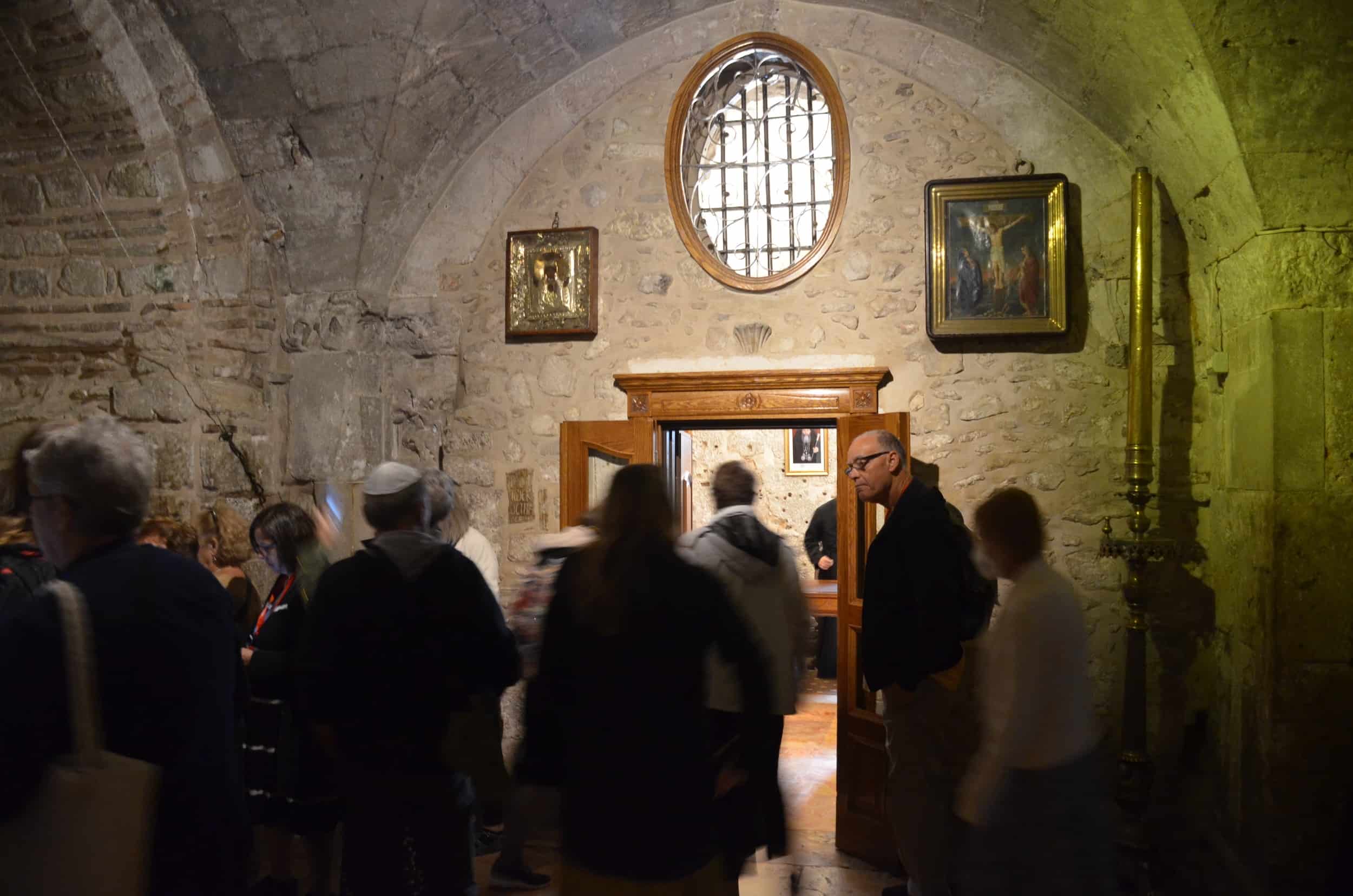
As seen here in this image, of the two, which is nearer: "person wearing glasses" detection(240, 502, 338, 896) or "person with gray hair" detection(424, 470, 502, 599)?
"person wearing glasses" detection(240, 502, 338, 896)

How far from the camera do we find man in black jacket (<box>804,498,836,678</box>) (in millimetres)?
7215

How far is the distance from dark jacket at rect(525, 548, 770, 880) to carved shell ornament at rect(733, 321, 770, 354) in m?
3.04

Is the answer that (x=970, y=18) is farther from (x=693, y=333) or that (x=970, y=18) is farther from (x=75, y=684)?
(x=75, y=684)

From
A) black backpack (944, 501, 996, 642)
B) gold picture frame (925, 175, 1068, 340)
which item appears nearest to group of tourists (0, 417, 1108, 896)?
black backpack (944, 501, 996, 642)

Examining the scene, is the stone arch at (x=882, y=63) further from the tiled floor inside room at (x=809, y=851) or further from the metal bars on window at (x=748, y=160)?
the tiled floor inside room at (x=809, y=851)

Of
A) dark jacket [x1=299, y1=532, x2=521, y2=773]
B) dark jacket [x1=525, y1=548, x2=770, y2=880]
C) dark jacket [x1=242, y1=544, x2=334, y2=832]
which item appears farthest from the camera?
dark jacket [x1=242, y1=544, x2=334, y2=832]

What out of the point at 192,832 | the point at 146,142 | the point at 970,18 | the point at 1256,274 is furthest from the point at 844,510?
the point at 146,142

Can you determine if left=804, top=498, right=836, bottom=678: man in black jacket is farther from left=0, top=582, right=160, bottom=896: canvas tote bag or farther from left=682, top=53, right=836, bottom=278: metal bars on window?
left=0, top=582, right=160, bottom=896: canvas tote bag

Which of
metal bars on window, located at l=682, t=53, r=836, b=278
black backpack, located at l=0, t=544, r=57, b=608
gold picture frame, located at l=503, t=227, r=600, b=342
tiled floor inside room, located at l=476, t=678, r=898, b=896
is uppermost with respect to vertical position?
metal bars on window, located at l=682, t=53, r=836, b=278

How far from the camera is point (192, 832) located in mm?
1782

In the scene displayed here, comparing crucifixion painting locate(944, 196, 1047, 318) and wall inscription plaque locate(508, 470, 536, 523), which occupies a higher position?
crucifixion painting locate(944, 196, 1047, 318)

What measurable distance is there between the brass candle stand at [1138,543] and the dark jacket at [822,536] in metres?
3.03

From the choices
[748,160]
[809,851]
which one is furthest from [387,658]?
[748,160]

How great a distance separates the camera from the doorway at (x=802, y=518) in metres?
5.00
